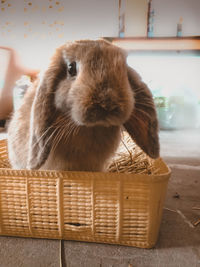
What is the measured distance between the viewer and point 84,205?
1.13 metres

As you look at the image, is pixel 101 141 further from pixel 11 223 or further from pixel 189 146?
pixel 189 146

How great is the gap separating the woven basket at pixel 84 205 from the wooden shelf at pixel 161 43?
3.63 metres

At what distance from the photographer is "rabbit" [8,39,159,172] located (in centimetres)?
92

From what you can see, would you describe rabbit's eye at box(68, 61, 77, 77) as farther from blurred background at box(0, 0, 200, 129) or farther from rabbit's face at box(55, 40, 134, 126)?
blurred background at box(0, 0, 200, 129)

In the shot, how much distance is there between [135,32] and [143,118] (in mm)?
3897

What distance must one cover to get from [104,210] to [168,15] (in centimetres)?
441

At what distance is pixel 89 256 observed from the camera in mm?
1100

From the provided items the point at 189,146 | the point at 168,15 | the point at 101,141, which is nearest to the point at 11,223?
the point at 101,141

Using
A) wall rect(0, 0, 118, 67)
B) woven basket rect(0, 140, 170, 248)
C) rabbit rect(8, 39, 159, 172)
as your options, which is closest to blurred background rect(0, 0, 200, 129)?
wall rect(0, 0, 118, 67)

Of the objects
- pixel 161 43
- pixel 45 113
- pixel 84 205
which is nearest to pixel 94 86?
pixel 45 113

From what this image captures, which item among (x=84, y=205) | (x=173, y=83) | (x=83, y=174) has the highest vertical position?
(x=83, y=174)

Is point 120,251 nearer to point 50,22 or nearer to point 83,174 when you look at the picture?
point 83,174

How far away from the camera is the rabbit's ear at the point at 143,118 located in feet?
3.85

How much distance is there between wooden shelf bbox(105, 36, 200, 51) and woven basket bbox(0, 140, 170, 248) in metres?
3.63
